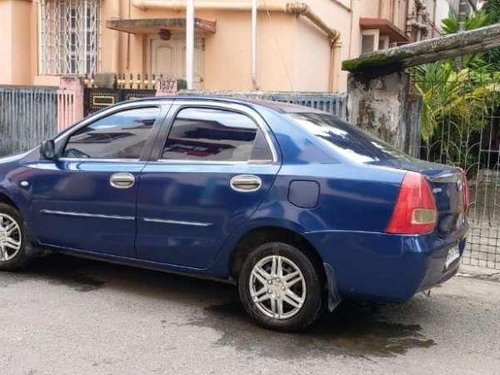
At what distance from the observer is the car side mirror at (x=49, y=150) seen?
5586 millimetres

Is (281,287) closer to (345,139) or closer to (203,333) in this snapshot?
(203,333)

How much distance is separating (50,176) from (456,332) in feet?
11.4

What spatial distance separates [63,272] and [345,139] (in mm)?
2916

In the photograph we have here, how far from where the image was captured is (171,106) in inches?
204

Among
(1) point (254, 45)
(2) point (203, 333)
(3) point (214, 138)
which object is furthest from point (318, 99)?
(1) point (254, 45)

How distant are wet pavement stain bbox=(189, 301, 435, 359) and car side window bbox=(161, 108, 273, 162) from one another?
1.19 meters

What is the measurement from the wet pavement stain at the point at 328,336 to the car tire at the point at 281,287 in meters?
0.12

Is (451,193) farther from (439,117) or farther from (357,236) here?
(439,117)

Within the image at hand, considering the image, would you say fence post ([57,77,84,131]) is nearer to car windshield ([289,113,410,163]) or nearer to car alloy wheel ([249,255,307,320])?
car windshield ([289,113,410,163])

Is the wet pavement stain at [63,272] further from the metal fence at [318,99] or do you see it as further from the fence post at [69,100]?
the fence post at [69,100]

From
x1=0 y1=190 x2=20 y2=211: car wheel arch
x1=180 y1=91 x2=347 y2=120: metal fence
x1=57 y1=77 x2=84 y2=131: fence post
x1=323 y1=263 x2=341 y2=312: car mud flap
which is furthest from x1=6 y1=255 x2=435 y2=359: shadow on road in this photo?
x1=57 y1=77 x2=84 y2=131: fence post

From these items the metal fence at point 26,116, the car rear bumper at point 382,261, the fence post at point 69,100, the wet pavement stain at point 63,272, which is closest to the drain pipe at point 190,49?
the fence post at point 69,100

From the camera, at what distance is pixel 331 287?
14.5 feet

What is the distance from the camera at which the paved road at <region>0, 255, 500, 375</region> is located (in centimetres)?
405
